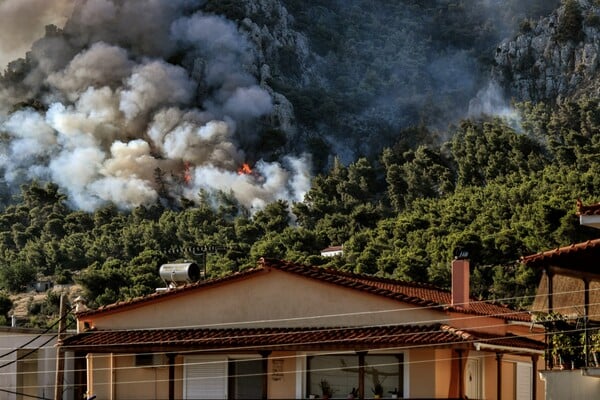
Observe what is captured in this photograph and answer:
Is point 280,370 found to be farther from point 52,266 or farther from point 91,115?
point 91,115

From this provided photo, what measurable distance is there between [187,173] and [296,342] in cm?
14602

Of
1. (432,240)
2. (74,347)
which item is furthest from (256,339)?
(432,240)

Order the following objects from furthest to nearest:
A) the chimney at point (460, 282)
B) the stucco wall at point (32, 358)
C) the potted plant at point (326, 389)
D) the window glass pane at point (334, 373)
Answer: the stucco wall at point (32, 358) → the chimney at point (460, 282) → the window glass pane at point (334, 373) → the potted plant at point (326, 389)

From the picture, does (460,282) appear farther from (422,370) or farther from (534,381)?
(534,381)

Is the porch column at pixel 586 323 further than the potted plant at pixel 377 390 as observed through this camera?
No

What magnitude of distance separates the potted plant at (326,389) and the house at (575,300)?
4.50m

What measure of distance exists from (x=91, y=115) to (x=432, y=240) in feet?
328

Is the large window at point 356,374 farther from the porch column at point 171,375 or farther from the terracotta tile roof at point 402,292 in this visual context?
the porch column at point 171,375

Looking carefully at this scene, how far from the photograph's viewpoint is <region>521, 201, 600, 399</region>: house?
31.1 meters

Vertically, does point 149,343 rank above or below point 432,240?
below

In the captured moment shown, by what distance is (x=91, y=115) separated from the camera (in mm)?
189500

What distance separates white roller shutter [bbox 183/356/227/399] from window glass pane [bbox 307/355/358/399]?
2.11 meters

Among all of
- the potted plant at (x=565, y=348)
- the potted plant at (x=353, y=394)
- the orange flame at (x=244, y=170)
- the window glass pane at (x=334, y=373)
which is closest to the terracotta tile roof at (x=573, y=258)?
the potted plant at (x=565, y=348)

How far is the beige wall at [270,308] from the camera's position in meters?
34.5
